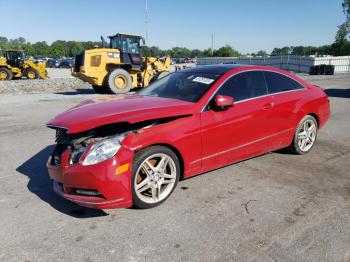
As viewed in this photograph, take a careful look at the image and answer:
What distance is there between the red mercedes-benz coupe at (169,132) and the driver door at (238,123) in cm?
1

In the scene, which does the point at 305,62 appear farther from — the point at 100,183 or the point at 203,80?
the point at 100,183

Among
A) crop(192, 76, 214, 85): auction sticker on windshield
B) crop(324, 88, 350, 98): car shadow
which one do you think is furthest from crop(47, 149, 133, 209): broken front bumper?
crop(324, 88, 350, 98): car shadow

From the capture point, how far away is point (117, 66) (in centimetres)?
1577

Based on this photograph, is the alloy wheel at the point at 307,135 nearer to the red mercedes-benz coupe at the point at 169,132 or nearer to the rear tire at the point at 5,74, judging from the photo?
the red mercedes-benz coupe at the point at 169,132

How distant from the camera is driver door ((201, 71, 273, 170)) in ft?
13.4

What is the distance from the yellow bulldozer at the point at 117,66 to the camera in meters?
15.0

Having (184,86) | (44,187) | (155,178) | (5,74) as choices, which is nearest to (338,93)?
(184,86)

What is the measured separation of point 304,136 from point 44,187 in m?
4.03

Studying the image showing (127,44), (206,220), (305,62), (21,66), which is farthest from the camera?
(305,62)

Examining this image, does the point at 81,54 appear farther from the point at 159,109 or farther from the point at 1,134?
the point at 159,109

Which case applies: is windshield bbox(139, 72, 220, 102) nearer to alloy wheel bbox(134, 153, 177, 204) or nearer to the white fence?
alloy wheel bbox(134, 153, 177, 204)

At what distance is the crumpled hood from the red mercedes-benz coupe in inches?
0.4

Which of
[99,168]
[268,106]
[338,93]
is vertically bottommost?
[338,93]

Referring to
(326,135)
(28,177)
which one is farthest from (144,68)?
(28,177)
